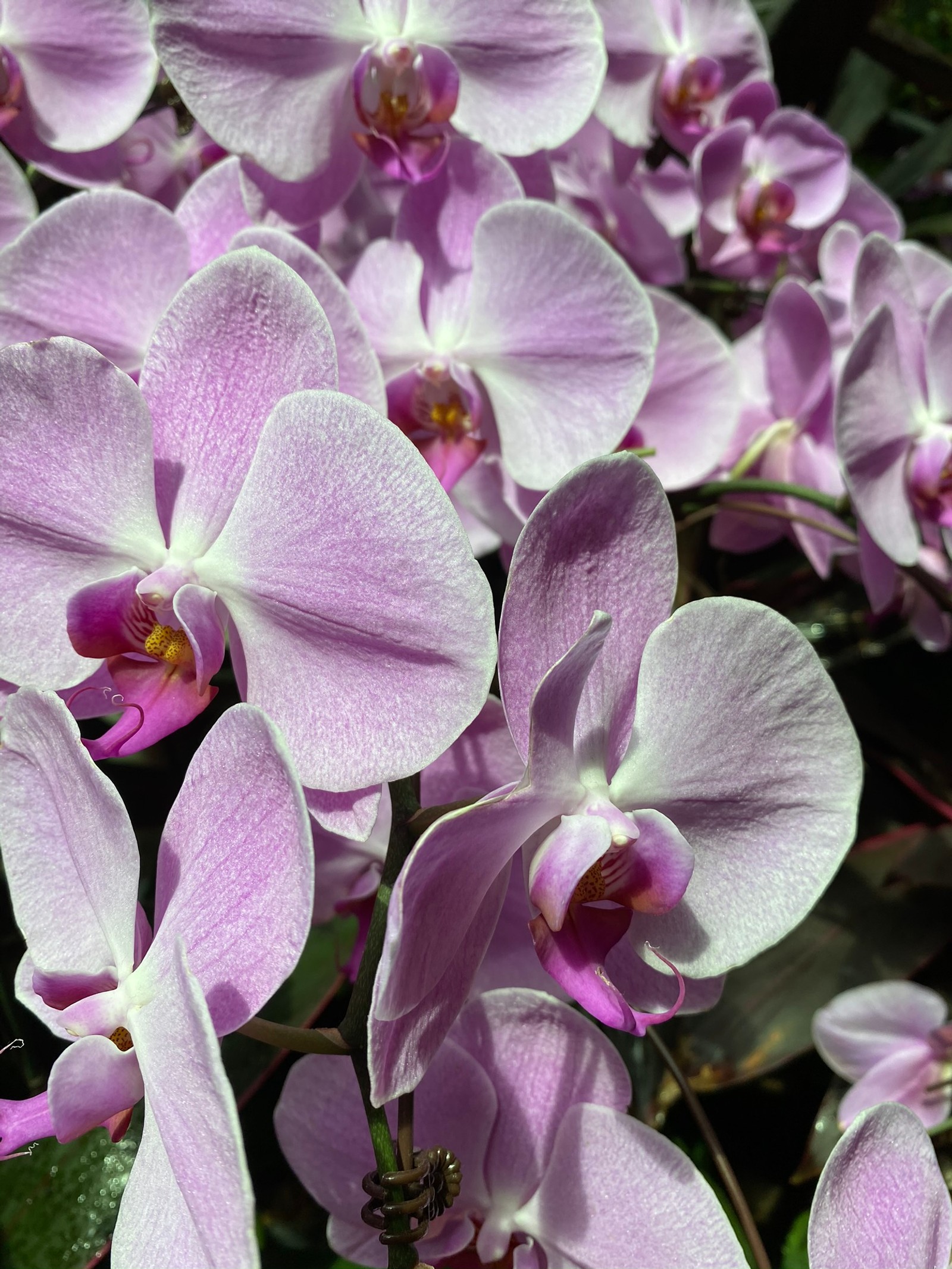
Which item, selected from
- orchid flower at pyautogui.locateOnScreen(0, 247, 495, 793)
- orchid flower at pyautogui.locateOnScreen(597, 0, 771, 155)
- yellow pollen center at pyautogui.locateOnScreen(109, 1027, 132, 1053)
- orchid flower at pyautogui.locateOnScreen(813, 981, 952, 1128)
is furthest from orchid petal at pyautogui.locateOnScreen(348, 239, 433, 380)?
orchid flower at pyautogui.locateOnScreen(813, 981, 952, 1128)

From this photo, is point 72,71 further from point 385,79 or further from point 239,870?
point 239,870

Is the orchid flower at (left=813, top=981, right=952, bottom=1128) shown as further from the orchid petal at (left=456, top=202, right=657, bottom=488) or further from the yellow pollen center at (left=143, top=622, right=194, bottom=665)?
the yellow pollen center at (left=143, top=622, right=194, bottom=665)

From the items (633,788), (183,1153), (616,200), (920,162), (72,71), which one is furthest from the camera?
(920,162)

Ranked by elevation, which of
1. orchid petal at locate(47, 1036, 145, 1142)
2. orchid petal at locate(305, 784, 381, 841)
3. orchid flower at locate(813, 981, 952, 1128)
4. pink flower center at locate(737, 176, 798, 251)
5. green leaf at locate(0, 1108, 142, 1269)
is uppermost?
pink flower center at locate(737, 176, 798, 251)

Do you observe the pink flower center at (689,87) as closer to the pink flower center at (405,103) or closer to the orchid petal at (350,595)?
the pink flower center at (405,103)

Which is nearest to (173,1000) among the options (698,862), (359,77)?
(698,862)

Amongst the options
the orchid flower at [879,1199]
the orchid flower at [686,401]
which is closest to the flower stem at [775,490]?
the orchid flower at [686,401]

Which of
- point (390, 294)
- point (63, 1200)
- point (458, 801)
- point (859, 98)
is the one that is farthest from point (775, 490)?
point (859, 98)
